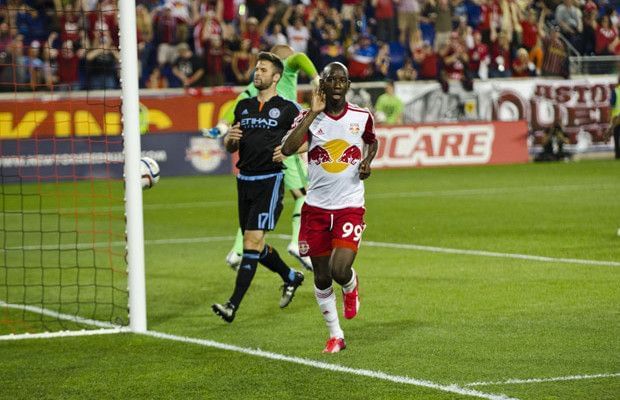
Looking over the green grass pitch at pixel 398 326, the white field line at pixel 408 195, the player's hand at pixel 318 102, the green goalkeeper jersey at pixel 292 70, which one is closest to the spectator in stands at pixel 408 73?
the white field line at pixel 408 195

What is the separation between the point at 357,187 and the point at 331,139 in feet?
1.33

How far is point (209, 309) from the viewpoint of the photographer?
456 inches

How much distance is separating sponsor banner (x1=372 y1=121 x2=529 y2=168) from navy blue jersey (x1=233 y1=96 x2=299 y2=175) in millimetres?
19253

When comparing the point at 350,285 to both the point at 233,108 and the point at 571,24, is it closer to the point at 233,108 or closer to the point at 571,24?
the point at 233,108

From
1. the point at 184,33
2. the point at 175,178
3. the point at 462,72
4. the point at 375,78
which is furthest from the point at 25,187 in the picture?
the point at 462,72

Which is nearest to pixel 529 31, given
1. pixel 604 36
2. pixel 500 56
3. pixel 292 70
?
pixel 500 56

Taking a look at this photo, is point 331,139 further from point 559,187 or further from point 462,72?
point 462,72

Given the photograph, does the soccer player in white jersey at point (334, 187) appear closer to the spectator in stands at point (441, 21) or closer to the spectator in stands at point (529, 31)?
the spectator in stands at point (441, 21)

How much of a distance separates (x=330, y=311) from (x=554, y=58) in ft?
87.5

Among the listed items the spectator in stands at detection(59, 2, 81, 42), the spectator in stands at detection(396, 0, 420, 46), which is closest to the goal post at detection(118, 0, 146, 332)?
the spectator in stands at detection(59, 2, 81, 42)

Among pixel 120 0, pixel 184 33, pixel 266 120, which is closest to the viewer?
pixel 120 0

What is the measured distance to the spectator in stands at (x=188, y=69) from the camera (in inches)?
1202

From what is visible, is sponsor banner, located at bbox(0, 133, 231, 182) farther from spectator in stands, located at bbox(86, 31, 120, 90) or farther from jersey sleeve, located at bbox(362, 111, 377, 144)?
jersey sleeve, located at bbox(362, 111, 377, 144)

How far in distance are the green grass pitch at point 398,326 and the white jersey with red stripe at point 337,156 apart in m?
1.12
